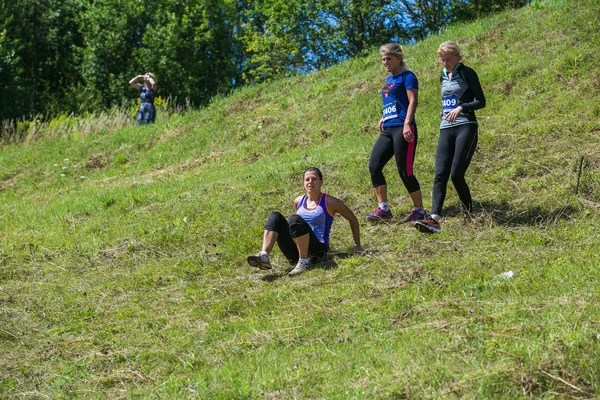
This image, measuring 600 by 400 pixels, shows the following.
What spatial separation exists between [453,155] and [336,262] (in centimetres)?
177

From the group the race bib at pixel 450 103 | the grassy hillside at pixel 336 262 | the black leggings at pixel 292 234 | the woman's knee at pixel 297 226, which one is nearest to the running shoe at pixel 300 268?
the grassy hillside at pixel 336 262

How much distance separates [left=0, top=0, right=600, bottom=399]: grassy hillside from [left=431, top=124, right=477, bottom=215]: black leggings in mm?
546

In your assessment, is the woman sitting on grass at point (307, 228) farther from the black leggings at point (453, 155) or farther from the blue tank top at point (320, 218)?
the black leggings at point (453, 155)

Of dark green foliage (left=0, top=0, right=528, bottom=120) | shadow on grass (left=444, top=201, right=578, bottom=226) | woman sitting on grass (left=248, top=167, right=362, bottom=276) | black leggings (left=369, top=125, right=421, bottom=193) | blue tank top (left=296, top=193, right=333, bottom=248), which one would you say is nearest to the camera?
woman sitting on grass (left=248, top=167, right=362, bottom=276)

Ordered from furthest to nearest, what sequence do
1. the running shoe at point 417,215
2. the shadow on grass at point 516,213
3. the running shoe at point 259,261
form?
the running shoe at point 417,215 → the shadow on grass at point 516,213 → the running shoe at point 259,261

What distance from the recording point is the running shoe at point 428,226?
27.4 feet

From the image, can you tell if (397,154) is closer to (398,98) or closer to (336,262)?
(398,98)

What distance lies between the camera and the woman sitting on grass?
8.01 m

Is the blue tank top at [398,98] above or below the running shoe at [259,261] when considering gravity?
Result: above

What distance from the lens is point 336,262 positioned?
26.7 feet

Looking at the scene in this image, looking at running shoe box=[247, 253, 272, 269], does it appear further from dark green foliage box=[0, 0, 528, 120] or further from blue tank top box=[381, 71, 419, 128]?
dark green foliage box=[0, 0, 528, 120]

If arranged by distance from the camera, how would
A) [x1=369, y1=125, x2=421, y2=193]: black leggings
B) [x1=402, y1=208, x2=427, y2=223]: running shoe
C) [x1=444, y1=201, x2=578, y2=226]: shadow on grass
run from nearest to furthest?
[x1=444, y1=201, x2=578, y2=226]: shadow on grass < [x1=369, y1=125, x2=421, y2=193]: black leggings < [x1=402, y1=208, x2=427, y2=223]: running shoe

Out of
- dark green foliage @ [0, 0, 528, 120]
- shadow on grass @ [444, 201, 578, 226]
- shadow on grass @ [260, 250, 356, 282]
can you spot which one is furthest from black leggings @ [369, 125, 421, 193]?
dark green foliage @ [0, 0, 528, 120]

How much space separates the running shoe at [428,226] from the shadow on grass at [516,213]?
0.73 m
